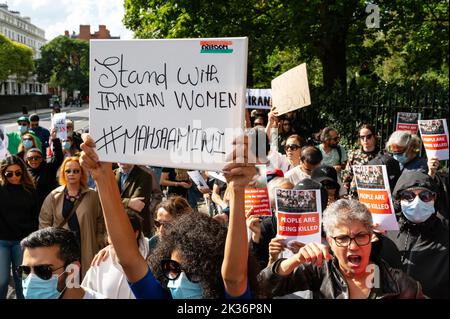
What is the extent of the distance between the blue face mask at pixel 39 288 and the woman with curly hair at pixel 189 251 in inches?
23.8

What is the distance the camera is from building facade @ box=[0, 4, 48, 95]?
299 ft

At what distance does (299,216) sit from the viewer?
3.03m

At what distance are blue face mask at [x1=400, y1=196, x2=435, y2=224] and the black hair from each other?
2202 mm

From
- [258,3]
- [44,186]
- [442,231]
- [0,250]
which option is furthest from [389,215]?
[258,3]

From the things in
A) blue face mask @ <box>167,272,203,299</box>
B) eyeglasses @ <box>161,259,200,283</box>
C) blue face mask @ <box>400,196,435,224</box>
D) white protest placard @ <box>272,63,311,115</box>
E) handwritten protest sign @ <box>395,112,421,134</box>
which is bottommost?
blue face mask @ <box>167,272,203,299</box>

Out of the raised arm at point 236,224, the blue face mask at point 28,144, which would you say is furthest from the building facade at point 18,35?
the raised arm at point 236,224

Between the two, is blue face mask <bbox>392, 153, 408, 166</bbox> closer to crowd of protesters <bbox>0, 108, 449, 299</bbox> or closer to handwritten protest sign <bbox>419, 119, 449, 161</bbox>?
handwritten protest sign <bbox>419, 119, 449, 161</bbox>

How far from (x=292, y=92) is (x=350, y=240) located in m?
2.89

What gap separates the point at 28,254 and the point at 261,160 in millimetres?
1411

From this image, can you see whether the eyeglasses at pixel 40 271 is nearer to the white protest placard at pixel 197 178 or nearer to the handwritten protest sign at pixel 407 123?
the white protest placard at pixel 197 178

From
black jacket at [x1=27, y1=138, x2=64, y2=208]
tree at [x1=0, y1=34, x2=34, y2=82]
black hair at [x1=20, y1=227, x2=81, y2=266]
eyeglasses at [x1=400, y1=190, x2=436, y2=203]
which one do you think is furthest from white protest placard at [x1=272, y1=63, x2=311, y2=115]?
tree at [x1=0, y1=34, x2=34, y2=82]

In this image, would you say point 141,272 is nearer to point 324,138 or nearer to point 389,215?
point 389,215

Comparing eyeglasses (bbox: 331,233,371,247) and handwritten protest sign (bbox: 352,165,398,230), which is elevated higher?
handwritten protest sign (bbox: 352,165,398,230)

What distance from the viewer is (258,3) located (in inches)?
566
